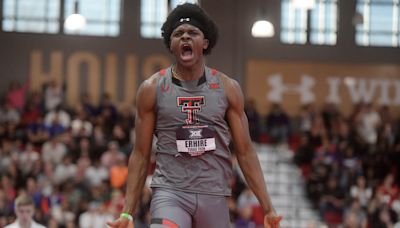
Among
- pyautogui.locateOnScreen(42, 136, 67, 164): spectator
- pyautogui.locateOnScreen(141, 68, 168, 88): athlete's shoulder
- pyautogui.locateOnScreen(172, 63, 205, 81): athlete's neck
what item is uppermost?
pyautogui.locateOnScreen(172, 63, 205, 81): athlete's neck

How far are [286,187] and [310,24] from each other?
6.51 m

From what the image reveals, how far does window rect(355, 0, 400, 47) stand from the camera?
25.5 m

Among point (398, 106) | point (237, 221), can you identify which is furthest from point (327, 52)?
point (237, 221)

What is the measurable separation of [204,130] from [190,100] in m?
0.23

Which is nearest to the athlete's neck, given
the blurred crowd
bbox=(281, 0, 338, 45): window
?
the blurred crowd

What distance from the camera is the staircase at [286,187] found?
62.4 ft

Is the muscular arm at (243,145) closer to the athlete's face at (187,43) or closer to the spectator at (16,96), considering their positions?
the athlete's face at (187,43)

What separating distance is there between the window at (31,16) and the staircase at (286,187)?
7120 mm

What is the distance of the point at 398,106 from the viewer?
25406 millimetres

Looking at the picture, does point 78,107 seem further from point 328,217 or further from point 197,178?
point 197,178

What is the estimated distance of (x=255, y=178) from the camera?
5.95m

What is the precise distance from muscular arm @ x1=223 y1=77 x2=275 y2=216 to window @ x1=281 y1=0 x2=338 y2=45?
19.2 meters

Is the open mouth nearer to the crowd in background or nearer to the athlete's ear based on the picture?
the athlete's ear

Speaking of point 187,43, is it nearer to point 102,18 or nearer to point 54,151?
point 54,151
